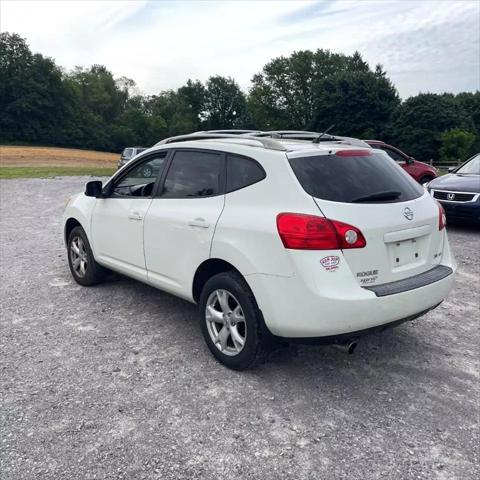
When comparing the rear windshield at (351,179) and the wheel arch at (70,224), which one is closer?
the rear windshield at (351,179)

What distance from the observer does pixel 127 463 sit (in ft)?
8.32

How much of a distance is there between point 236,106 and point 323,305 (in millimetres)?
84749

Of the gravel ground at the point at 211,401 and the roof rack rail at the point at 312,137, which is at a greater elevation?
the roof rack rail at the point at 312,137

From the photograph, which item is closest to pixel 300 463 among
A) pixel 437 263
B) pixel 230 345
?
pixel 230 345

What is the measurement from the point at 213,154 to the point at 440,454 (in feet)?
8.57

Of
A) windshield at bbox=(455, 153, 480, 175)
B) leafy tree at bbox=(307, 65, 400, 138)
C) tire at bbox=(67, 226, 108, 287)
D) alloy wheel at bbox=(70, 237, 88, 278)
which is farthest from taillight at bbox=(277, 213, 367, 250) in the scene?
leafy tree at bbox=(307, 65, 400, 138)

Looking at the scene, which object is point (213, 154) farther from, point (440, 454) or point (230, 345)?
point (440, 454)

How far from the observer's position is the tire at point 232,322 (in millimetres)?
3213

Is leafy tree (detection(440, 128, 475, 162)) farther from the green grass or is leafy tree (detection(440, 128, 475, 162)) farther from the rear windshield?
the rear windshield

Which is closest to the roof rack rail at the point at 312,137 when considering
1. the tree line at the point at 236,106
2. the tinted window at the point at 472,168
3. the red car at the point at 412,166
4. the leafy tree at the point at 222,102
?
the tinted window at the point at 472,168

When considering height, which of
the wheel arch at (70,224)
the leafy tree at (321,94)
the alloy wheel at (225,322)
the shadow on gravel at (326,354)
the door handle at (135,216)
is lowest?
the shadow on gravel at (326,354)

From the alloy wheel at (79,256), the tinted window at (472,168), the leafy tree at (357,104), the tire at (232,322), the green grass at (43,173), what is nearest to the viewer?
the tire at (232,322)

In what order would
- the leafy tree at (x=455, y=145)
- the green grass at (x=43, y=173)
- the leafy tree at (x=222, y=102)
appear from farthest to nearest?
the leafy tree at (x=222, y=102) → the leafy tree at (x=455, y=145) → the green grass at (x=43, y=173)

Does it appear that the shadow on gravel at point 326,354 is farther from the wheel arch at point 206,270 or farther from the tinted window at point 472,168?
the tinted window at point 472,168
